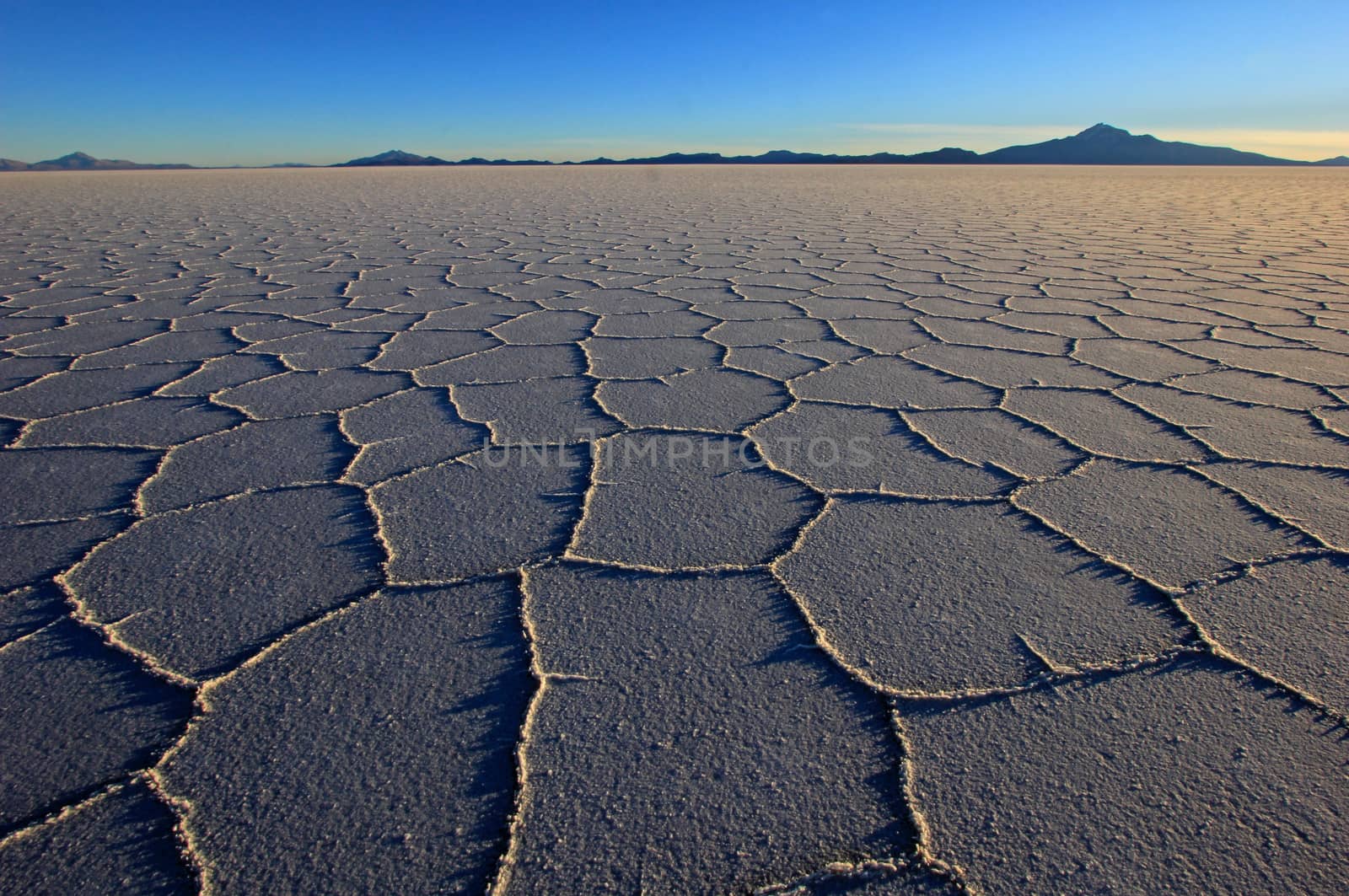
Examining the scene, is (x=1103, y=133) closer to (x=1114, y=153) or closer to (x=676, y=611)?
(x=1114, y=153)

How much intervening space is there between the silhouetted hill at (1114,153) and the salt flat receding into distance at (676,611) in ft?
175

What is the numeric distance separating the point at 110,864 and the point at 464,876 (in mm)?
323

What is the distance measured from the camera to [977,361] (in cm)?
229

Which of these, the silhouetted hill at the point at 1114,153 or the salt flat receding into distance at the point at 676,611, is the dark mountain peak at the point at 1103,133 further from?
the salt flat receding into distance at the point at 676,611

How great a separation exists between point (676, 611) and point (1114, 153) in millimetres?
64423

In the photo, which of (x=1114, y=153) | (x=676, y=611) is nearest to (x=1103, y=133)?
(x=1114, y=153)

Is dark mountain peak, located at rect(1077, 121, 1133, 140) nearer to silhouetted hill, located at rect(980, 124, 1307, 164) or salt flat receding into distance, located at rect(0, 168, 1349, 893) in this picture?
silhouetted hill, located at rect(980, 124, 1307, 164)

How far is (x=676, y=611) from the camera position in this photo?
1099 mm

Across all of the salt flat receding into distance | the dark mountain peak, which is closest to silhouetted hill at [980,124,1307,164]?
the dark mountain peak

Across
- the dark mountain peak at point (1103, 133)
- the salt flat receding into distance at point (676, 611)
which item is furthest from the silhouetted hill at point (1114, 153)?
the salt flat receding into distance at point (676, 611)

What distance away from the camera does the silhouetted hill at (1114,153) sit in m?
51.3

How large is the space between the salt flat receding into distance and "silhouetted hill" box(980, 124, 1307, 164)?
53.3 meters

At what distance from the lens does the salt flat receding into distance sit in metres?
0.75

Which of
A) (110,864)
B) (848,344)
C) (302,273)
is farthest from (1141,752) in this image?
(302,273)
